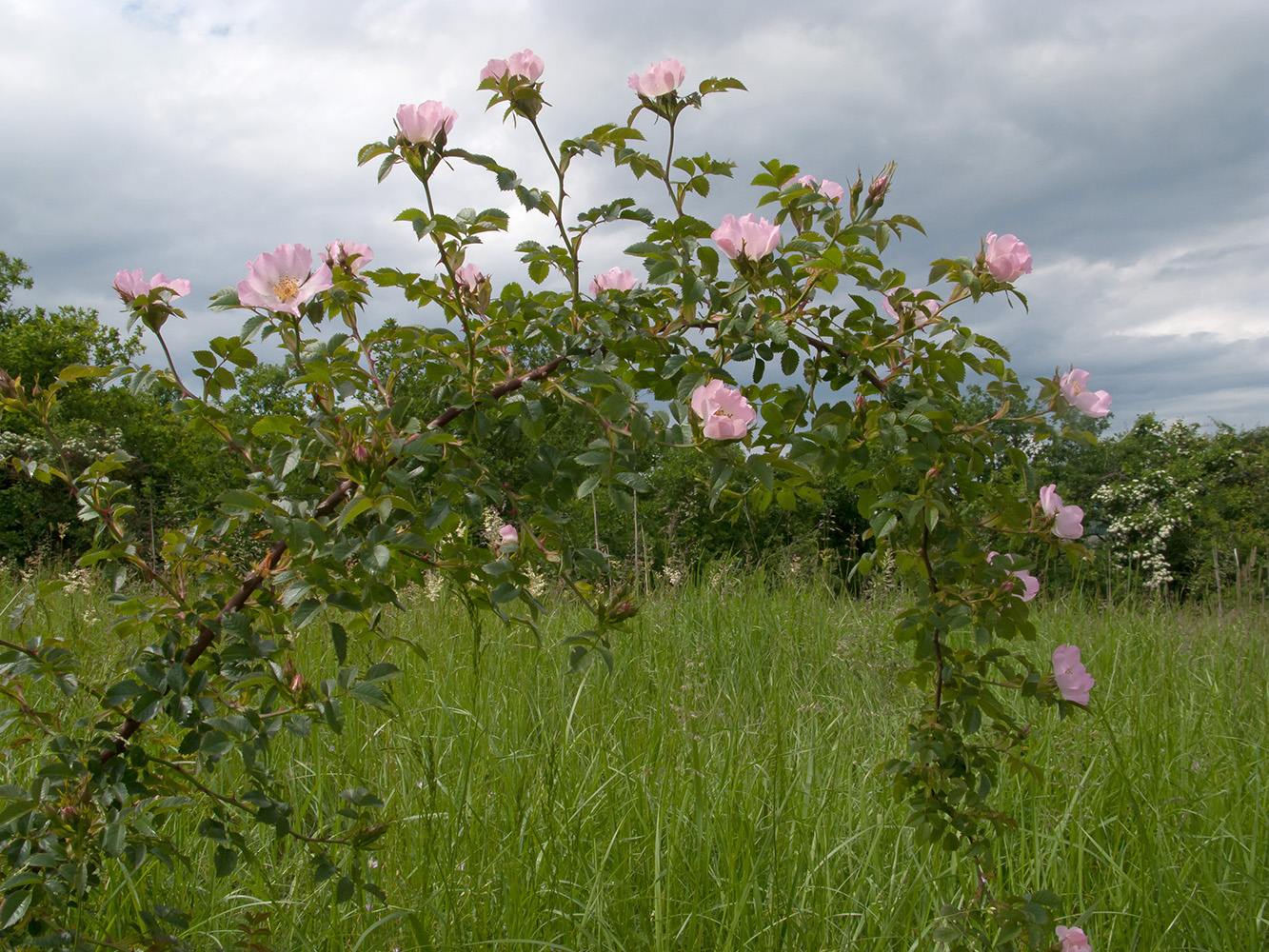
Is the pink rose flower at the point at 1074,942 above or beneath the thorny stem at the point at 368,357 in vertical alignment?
beneath

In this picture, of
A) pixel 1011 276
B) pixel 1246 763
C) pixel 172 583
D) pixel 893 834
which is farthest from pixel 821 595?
pixel 172 583

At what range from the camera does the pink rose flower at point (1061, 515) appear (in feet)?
3.69

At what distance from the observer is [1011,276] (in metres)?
1.12

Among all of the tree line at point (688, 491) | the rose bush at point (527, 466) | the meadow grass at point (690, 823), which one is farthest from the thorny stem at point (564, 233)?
the tree line at point (688, 491)

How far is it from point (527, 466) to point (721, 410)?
0.86 ft

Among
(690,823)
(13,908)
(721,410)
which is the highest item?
(721,410)

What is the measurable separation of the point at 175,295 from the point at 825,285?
2.95 ft

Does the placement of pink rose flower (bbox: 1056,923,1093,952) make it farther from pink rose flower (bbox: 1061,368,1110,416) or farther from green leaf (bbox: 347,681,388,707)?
green leaf (bbox: 347,681,388,707)

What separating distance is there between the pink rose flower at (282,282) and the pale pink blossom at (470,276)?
0.22 meters

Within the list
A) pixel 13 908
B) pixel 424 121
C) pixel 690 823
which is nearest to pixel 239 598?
pixel 13 908

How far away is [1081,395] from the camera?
3.76 ft

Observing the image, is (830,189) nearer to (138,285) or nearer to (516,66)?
(516,66)

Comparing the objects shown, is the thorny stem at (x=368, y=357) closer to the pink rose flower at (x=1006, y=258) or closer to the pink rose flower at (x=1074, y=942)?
the pink rose flower at (x=1006, y=258)

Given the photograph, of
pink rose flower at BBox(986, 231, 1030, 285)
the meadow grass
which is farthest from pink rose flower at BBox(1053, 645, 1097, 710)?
pink rose flower at BBox(986, 231, 1030, 285)
